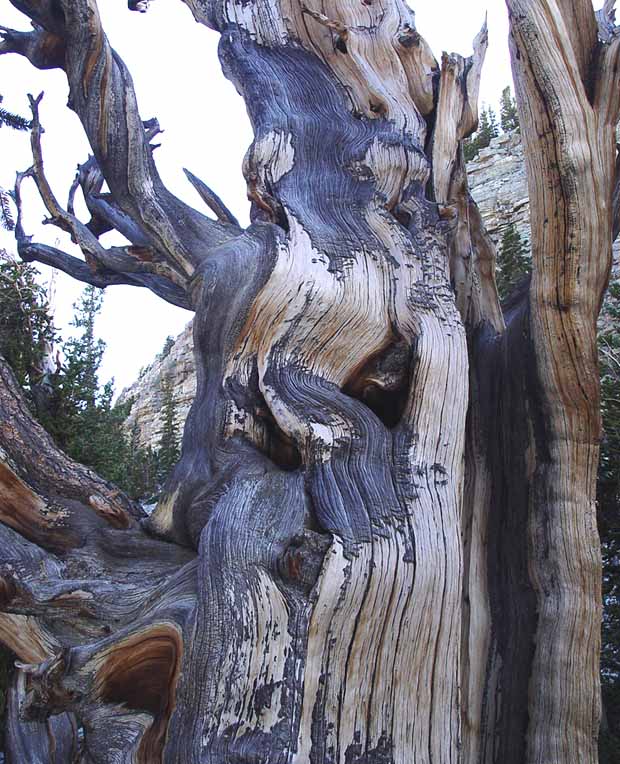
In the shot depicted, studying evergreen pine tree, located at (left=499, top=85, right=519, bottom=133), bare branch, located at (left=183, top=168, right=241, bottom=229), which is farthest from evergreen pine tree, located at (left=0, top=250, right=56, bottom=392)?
evergreen pine tree, located at (left=499, top=85, right=519, bottom=133)

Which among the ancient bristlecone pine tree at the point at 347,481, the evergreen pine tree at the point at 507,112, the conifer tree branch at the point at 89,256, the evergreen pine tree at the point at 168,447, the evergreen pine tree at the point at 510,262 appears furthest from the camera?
the evergreen pine tree at the point at 507,112

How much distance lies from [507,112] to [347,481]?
13.9 metres

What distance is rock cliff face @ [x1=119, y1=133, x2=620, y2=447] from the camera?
9.05 m

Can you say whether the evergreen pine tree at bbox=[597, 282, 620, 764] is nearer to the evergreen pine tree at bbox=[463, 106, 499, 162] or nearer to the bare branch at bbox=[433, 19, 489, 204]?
the bare branch at bbox=[433, 19, 489, 204]

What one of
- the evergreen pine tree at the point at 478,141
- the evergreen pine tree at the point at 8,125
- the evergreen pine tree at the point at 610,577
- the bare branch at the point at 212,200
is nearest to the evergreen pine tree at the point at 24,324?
the evergreen pine tree at the point at 8,125

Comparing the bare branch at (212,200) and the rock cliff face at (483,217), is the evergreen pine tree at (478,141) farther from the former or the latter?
the bare branch at (212,200)

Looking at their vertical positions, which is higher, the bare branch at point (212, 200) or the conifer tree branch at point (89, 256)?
the bare branch at point (212, 200)

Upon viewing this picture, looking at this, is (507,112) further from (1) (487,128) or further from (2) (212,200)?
(2) (212,200)

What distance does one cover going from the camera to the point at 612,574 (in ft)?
9.87

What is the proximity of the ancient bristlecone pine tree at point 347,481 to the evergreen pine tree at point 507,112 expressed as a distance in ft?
37.2

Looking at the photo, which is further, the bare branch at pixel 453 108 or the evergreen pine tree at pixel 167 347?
the evergreen pine tree at pixel 167 347

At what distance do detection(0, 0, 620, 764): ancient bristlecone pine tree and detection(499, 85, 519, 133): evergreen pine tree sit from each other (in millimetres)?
11342

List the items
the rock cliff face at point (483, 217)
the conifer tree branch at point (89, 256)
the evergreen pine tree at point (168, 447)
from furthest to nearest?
the rock cliff face at point (483, 217), the evergreen pine tree at point (168, 447), the conifer tree branch at point (89, 256)

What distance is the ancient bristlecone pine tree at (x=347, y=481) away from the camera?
1169 mm
